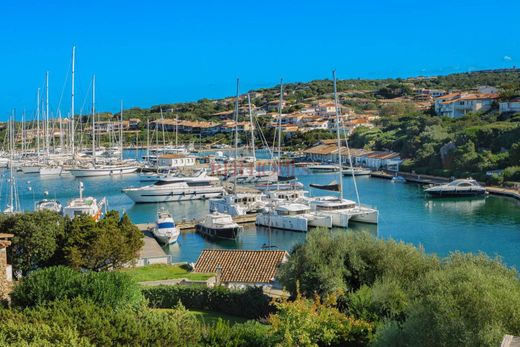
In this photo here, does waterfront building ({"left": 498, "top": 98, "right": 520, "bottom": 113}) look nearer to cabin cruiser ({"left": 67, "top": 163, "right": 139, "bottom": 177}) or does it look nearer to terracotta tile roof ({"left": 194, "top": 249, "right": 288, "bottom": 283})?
cabin cruiser ({"left": 67, "top": 163, "right": 139, "bottom": 177})

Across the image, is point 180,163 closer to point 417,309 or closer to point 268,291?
point 268,291

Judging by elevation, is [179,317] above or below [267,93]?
below

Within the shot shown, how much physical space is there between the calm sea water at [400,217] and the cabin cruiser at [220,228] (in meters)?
0.44

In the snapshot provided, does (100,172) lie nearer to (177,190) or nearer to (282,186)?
(177,190)

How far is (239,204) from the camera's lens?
34781 millimetres

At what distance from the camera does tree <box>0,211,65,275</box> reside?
1839 cm

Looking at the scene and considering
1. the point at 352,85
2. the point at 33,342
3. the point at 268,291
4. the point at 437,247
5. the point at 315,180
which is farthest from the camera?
the point at 352,85

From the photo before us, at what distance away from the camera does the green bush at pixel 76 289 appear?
12289 millimetres

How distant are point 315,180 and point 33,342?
4220 centimetres

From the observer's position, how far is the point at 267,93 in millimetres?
126938

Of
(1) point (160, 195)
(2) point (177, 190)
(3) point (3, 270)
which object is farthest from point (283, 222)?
Result: (3) point (3, 270)

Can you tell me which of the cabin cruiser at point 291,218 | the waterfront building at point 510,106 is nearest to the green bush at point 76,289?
the cabin cruiser at point 291,218

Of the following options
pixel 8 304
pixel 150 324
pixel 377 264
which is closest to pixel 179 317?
pixel 150 324

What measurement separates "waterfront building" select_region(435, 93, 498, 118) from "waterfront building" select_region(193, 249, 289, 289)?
5170 cm
